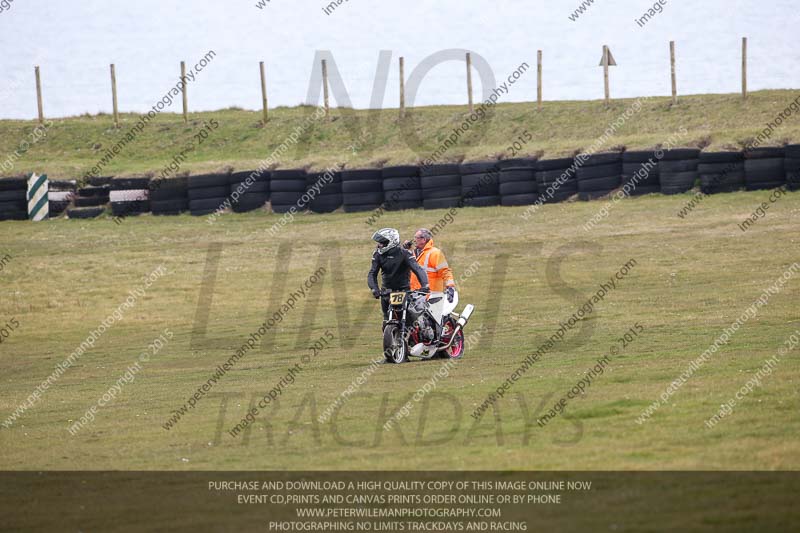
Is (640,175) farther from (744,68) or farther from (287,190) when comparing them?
(287,190)

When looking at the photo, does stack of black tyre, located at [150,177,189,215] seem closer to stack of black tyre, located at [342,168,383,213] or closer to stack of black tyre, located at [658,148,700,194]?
stack of black tyre, located at [342,168,383,213]

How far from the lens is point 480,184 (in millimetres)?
36531

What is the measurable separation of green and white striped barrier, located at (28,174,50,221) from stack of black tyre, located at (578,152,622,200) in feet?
58.5

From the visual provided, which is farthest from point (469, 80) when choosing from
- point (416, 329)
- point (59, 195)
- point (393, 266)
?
point (416, 329)

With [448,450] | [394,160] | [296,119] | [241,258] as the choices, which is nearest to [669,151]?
[394,160]

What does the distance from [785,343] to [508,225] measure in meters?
18.4

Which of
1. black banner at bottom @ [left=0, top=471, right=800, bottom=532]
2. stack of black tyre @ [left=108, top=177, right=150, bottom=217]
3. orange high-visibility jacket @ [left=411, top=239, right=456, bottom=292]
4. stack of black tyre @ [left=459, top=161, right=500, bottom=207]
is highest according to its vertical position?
black banner at bottom @ [left=0, top=471, right=800, bottom=532]

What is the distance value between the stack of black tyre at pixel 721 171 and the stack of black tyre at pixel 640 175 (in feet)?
4.90

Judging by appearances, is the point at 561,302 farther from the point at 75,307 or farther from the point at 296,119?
the point at 296,119

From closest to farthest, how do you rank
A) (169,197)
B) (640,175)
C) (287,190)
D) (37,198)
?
(640,175) → (287,190) → (169,197) → (37,198)

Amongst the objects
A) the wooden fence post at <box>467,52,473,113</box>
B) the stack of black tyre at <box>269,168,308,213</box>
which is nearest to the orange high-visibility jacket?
the stack of black tyre at <box>269,168,308,213</box>

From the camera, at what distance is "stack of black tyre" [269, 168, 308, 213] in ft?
126

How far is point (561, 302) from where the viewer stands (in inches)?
950

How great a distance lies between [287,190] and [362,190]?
2.51 metres
